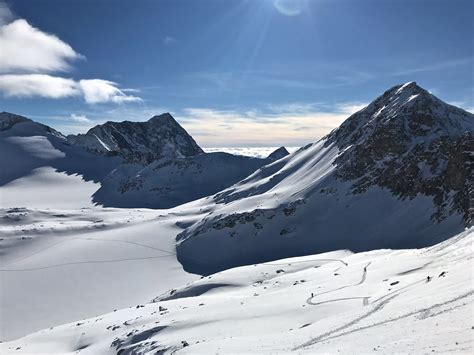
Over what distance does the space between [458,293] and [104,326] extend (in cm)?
3303

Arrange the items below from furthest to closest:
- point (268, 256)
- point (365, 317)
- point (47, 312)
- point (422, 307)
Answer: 1. point (268, 256)
2. point (47, 312)
3. point (365, 317)
4. point (422, 307)

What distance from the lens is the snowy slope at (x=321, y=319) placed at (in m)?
17.6

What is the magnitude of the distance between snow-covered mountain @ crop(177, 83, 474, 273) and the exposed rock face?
0.77 feet

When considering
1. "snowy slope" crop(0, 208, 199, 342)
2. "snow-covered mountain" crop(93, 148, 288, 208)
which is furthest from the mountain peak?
"snow-covered mountain" crop(93, 148, 288, 208)

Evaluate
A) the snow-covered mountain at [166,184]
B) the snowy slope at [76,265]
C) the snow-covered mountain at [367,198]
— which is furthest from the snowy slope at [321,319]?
the snow-covered mountain at [166,184]

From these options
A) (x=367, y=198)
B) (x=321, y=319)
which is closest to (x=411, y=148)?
(x=367, y=198)

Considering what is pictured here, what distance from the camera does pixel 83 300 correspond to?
60.4 meters

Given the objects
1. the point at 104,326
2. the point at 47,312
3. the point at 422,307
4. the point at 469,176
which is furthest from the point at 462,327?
the point at 469,176

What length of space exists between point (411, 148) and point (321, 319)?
76158mm

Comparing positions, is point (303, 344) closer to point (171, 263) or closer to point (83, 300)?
point (83, 300)

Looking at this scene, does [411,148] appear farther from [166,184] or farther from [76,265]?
[166,184]

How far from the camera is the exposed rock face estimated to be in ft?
239

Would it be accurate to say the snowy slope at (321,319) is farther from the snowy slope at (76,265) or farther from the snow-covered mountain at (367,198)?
the snow-covered mountain at (367,198)

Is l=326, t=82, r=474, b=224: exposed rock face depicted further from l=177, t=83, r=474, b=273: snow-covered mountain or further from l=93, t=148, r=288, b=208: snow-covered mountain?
l=93, t=148, r=288, b=208: snow-covered mountain
